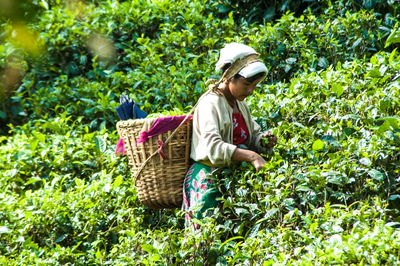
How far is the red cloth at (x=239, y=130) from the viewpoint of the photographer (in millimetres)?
3264

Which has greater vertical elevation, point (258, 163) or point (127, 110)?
point (127, 110)

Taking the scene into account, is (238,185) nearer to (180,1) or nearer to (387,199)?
(387,199)

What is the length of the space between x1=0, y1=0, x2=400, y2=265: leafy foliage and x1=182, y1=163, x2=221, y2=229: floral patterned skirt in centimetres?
8

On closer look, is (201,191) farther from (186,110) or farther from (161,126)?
(186,110)

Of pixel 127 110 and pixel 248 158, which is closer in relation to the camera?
pixel 248 158

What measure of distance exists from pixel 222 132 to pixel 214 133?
0.48 ft

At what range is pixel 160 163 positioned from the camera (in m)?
3.24

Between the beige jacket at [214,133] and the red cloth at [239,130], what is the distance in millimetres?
36

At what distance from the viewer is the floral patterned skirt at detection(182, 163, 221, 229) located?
3121mm

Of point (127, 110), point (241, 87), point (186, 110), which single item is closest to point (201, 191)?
point (241, 87)

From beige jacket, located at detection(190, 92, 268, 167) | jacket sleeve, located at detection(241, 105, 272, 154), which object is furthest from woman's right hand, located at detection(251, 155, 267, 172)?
jacket sleeve, located at detection(241, 105, 272, 154)

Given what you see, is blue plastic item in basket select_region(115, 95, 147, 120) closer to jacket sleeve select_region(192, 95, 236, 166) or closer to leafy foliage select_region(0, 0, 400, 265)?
jacket sleeve select_region(192, 95, 236, 166)

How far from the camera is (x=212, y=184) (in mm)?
3139

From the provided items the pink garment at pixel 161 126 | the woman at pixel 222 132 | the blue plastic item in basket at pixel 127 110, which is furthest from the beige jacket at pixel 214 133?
the blue plastic item in basket at pixel 127 110
